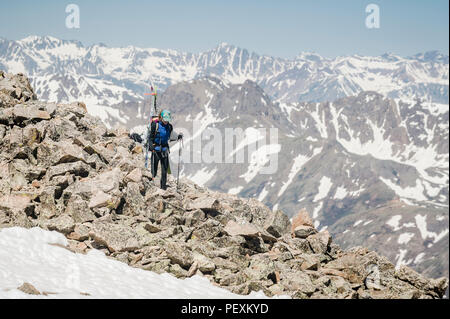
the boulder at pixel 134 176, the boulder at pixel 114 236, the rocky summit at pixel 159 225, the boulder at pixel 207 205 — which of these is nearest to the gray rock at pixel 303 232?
the rocky summit at pixel 159 225

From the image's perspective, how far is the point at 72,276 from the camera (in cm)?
1603

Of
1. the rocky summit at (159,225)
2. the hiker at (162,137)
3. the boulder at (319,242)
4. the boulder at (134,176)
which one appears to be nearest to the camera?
the rocky summit at (159,225)

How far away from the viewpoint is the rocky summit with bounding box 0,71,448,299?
742 inches

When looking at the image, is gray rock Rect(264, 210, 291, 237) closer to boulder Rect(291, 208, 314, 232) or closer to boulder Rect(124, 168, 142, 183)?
boulder Rect(291, 208, 314, 232)

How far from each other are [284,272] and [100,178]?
10703 millimetres

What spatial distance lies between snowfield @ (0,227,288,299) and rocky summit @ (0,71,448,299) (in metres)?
0.60

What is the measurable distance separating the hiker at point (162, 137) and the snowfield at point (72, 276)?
828cm

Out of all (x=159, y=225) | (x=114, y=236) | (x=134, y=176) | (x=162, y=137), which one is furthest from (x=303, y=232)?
(x=114, y=236)

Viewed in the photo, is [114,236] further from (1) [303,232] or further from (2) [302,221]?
(2) [302,221]

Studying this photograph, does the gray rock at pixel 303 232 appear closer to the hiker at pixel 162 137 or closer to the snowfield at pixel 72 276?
the snowfield at pixel 72 276

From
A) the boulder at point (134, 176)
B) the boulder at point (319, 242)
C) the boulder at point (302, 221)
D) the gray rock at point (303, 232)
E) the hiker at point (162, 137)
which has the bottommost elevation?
the boulder at point (319, 242)

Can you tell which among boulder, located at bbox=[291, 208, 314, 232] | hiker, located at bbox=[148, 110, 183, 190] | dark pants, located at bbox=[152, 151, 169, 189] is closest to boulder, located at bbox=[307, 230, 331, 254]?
boulder, located at bbox=[291, 208, 314, 232]

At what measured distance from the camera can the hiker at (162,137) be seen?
25.2 meters
